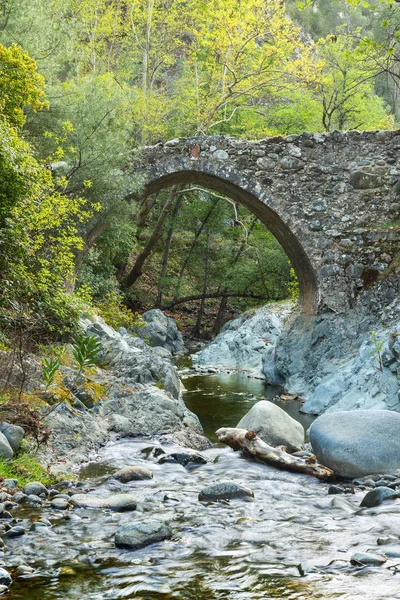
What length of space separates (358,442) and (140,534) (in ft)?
9.90

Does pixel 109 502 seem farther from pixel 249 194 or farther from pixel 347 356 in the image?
pixel 249 194

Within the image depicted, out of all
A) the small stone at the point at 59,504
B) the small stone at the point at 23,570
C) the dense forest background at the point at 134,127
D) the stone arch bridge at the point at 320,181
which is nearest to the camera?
the small stone at the point at 23,570

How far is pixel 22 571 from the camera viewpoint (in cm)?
347

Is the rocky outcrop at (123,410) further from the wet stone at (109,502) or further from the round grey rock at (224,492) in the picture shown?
the round grey rock at (224,492)

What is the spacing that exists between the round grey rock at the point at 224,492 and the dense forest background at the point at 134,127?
2.43 m

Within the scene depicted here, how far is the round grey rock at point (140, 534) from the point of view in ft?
12.8

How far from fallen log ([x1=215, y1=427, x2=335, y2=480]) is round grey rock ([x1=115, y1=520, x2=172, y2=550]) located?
2332 mm

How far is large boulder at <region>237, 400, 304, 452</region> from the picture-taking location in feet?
24.0

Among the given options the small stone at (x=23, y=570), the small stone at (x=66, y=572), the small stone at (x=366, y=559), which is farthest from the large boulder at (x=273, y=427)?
the small stone at (x=23, y=570)

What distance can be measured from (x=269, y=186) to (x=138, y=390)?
5.92 meters

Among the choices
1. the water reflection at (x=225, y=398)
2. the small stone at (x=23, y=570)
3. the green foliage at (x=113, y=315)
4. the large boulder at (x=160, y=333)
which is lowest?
the water reflection at (x=225, y=398)

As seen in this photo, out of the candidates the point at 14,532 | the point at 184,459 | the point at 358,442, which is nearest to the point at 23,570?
the point at 14,532

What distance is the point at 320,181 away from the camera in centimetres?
1262

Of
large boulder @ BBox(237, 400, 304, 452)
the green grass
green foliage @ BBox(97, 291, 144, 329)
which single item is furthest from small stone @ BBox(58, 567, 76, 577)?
green foliage @ BBox(97, 291, 144, 329)
